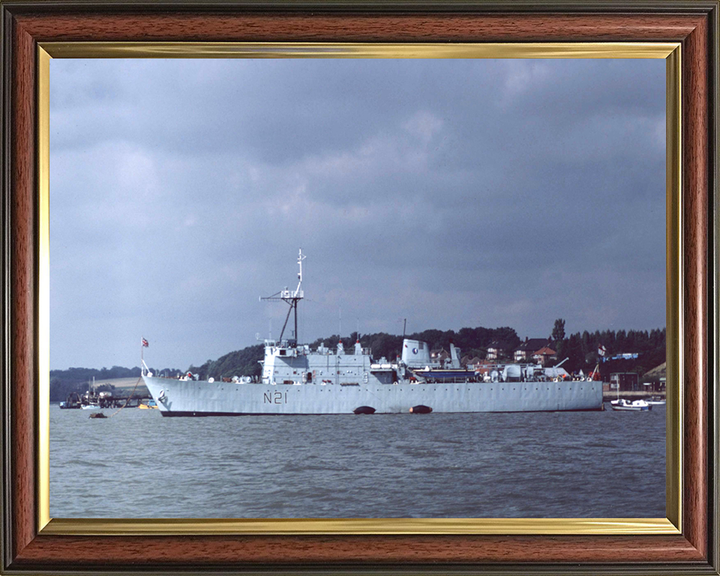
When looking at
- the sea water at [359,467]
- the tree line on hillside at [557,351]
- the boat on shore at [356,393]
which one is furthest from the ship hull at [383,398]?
the tree line on hillside at [557,351]

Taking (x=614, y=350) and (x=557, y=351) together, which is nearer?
(x=614, y=350)

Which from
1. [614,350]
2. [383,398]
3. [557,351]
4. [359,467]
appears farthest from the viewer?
[383,398]

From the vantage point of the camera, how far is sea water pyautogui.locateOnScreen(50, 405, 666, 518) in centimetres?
187

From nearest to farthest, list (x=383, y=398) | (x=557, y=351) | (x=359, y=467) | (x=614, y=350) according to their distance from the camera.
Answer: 1. (x=614, y=350)
2. (x=557, y=351)
3. (x=359, y=467)
4. (x=383, y=398)

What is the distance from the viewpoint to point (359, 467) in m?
7.29

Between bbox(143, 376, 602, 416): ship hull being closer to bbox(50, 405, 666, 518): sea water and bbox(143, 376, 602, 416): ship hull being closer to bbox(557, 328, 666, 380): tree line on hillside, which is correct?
bbox(50, 405, 666, 518): sea water

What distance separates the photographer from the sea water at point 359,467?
1869mm

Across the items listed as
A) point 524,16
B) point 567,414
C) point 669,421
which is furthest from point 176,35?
point 567,414

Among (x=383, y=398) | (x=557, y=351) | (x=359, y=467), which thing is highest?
(x=557, y=351)

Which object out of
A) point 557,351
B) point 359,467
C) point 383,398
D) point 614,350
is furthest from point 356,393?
point 614,350

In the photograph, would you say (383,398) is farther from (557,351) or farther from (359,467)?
(557,351)

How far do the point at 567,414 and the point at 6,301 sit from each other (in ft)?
51.0

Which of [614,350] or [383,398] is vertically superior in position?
[614,350]

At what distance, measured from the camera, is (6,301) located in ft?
5.38
